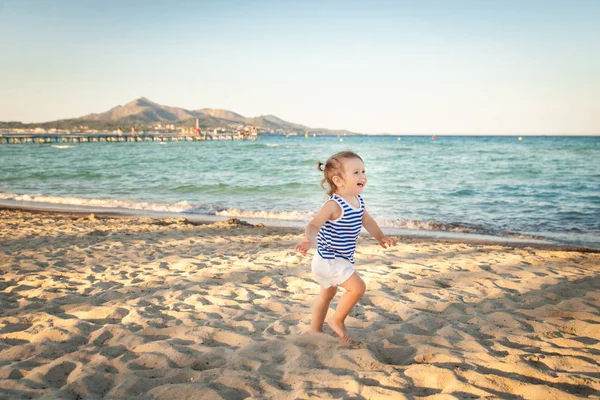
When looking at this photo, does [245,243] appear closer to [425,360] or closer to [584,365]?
[425,360]

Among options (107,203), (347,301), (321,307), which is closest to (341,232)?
(347,301)

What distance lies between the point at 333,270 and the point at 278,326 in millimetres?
904

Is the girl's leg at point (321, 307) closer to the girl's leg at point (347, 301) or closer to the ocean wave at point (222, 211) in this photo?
the girl's leg at point (347, 301)

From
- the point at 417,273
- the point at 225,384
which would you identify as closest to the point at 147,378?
the point at 225,384

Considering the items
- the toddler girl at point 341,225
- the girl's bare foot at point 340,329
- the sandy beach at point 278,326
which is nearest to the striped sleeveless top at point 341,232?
the toddler girl at point 341,225

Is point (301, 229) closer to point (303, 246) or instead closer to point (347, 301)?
point (347, 301)

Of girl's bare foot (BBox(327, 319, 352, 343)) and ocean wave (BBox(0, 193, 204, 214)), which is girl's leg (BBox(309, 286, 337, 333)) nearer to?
girl's bare foot (BBox(327, 319, 352, 343))

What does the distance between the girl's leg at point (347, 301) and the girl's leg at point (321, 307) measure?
87 millimetres

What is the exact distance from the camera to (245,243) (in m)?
7.29

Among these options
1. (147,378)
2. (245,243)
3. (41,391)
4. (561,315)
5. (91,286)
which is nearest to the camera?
(41,391)

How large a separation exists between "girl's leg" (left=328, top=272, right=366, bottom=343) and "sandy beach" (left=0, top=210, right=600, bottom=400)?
0.27 ft

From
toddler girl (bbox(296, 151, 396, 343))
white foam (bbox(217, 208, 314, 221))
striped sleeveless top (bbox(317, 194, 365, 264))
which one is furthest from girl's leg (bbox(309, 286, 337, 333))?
white foam (bbox(217, 208, 314, 221))

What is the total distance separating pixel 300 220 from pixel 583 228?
7096mm

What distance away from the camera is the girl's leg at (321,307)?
10.7 feet
